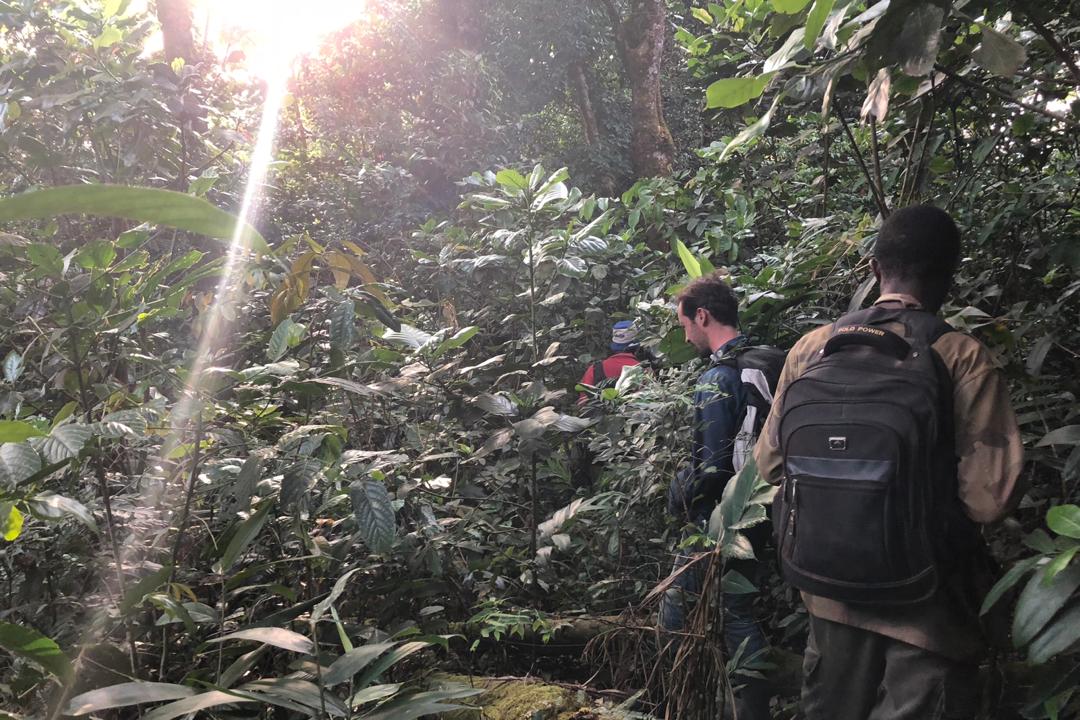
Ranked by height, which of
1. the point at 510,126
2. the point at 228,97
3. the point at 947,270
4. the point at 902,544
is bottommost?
the point at 902,544

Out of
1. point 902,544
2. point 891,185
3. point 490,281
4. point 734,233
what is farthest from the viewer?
point 490,281

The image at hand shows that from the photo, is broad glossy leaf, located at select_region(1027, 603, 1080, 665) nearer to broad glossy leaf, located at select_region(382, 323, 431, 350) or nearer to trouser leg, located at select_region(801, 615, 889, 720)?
trouser leg, located at select_region(801, 615, 889, 720)

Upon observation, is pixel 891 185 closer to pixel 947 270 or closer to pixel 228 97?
pixel 947 270

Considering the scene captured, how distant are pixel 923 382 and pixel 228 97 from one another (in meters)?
3.89

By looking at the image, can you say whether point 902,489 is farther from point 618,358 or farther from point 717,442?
point 618,358

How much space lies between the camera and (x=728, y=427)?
2.58 m

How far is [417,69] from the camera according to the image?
9.98 metres

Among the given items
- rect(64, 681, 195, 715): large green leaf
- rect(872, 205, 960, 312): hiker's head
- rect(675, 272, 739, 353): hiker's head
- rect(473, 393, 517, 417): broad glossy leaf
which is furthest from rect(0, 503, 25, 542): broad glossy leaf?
rect(675, 272, 739, 353): hiker's head

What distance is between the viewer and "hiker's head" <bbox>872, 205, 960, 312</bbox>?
182 centimetres

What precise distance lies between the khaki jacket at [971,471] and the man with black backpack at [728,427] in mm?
723

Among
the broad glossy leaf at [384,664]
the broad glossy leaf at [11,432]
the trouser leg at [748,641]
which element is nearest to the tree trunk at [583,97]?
the trouser leg at [748,641]

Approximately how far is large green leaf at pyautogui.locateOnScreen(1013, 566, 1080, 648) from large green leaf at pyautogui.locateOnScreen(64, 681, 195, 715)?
1.57 meters

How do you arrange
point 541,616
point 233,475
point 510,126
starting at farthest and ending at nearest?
point 510,126
point 541,616
point 233,475

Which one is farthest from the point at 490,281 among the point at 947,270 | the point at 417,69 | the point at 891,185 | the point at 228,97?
the point at 417,69
